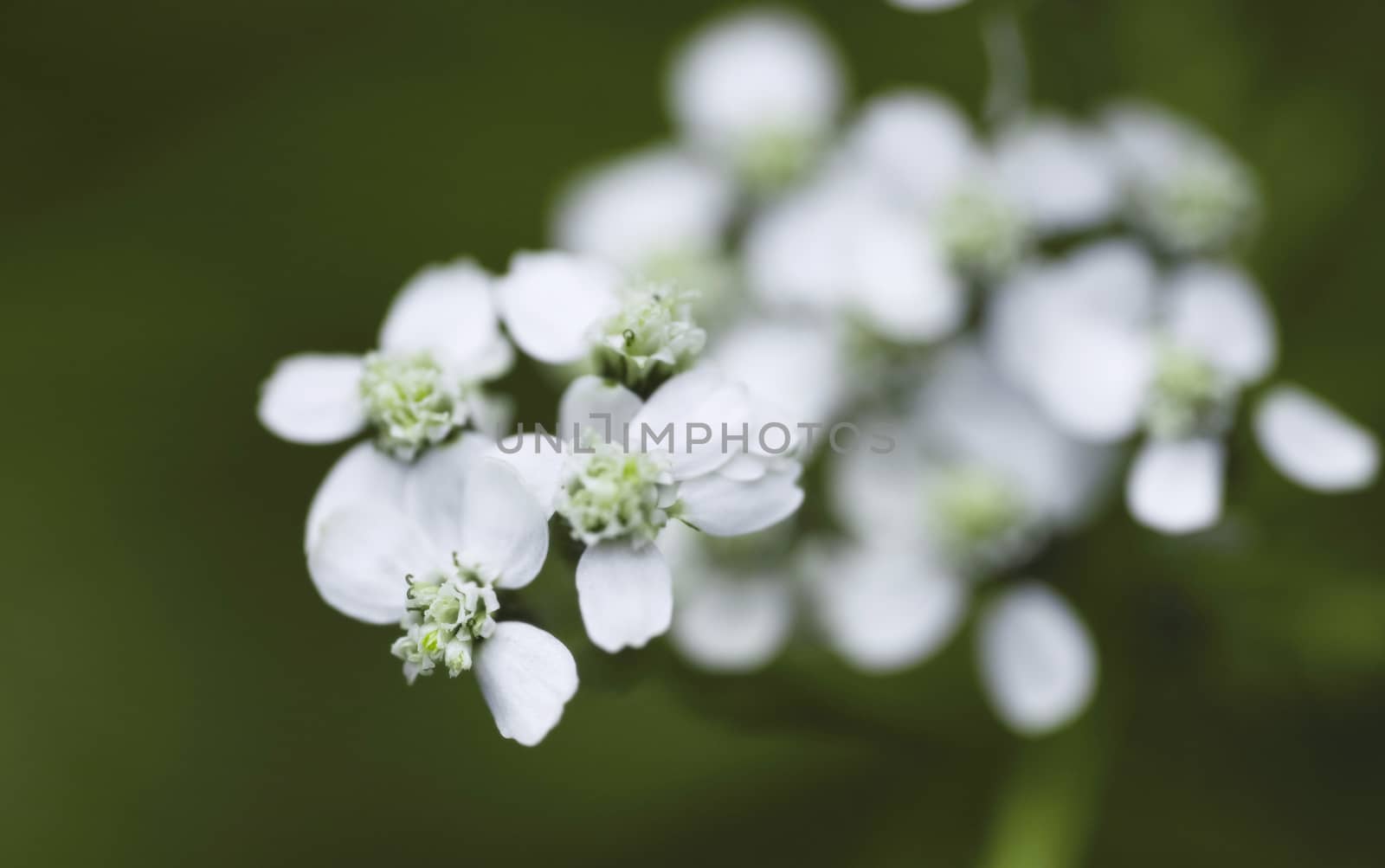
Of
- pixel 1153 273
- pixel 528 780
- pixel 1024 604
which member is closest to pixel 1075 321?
pixel 1153 273

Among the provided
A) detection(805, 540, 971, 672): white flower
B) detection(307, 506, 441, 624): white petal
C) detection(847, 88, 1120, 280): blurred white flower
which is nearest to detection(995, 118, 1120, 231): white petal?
detection(847, 88, 1120, 280): blurred white flower

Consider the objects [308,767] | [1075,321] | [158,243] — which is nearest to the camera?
[1075,321]

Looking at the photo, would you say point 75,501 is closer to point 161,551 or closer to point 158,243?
point 161,551

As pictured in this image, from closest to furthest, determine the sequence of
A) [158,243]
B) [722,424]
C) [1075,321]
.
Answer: [722,424], [1075,321], [158,243]

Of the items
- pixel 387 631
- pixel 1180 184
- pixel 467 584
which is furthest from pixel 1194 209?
pixel 387 631

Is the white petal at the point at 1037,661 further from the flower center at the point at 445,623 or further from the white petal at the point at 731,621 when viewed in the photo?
the flower center at the point at 445,623

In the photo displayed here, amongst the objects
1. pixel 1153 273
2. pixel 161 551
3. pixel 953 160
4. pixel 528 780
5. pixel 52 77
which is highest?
pixel 52 77

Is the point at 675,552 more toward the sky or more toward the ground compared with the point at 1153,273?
more toward the ground

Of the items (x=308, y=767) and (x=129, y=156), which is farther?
(x=129, y=156)
